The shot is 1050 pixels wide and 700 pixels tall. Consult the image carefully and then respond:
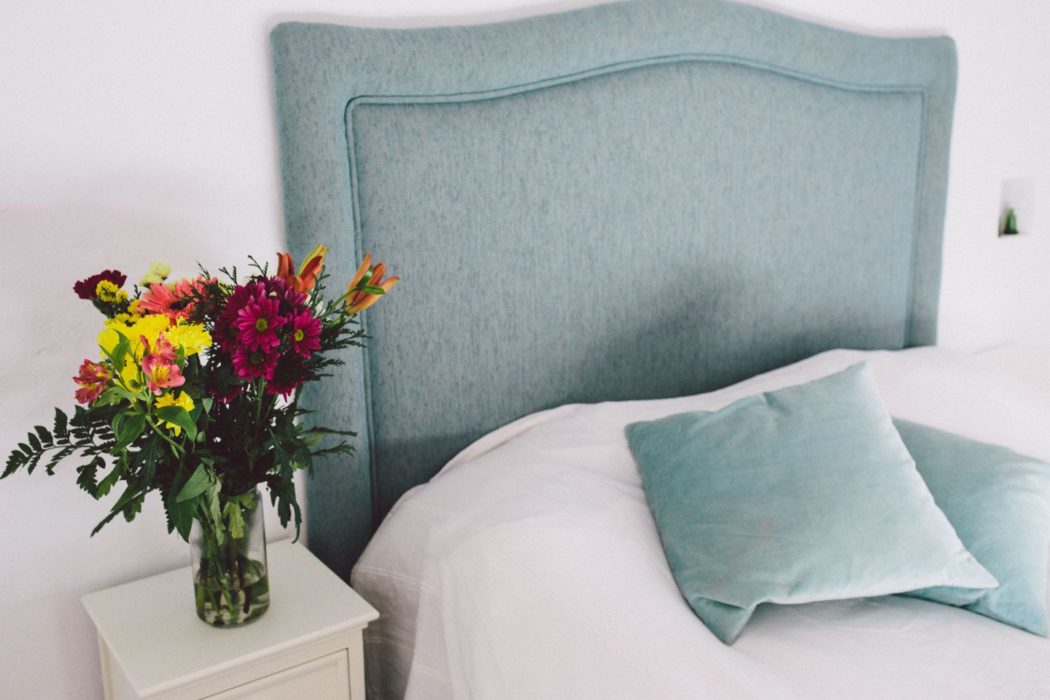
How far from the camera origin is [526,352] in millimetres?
1646

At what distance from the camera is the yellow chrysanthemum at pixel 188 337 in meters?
1.03

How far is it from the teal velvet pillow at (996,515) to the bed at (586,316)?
0.04 meters

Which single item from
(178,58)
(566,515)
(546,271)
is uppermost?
(178,58)

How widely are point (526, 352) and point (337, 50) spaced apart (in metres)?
0.60

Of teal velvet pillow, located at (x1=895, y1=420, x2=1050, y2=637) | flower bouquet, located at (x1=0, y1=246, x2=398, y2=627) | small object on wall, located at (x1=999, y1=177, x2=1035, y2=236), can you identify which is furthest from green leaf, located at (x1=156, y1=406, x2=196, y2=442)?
small object on wall, located at (x1=999, y1=177, x2=1035, y2=236)

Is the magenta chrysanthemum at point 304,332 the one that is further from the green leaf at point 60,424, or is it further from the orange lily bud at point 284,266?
Answer: the green leaf at point 60,424

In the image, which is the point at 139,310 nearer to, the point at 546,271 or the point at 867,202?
the point at 546,271

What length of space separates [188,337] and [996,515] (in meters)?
1.19

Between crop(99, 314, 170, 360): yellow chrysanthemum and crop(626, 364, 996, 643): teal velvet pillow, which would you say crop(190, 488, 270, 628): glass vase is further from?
crop(626, 364, 996, 643): teal velvet pillow

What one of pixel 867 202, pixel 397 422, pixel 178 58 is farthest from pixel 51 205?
pixel 867 202

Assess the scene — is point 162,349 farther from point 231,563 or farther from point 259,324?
point 231,563

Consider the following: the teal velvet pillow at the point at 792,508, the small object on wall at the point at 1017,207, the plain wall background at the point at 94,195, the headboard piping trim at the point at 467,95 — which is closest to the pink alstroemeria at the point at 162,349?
the plain wall background at the point at 94,195

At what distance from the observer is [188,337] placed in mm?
1034

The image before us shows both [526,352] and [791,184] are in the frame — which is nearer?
[526,352]
